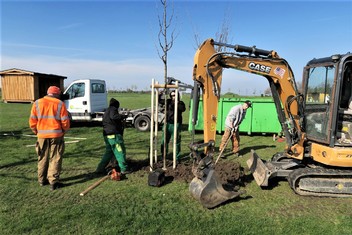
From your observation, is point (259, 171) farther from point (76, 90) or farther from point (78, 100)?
point (76, 90)

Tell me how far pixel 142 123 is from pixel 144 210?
8361mm

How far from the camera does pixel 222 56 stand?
5320 millimetres

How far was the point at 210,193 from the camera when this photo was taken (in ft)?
15.9

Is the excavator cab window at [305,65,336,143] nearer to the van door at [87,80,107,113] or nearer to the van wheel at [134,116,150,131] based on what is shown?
the van wheel at [134,116,150,131]

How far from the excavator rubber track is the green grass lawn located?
15 cm

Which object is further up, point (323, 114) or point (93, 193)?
point (323, 114)

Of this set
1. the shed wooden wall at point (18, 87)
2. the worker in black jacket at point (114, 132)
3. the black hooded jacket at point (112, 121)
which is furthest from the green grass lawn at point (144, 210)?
the shed wooden wall at point (18, 87)

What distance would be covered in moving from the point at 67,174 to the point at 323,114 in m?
5.61

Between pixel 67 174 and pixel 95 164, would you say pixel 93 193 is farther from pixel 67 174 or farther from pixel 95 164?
pixel 95 164

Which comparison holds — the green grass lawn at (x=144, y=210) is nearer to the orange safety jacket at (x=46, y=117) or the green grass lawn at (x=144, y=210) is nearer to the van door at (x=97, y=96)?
the orange safety jacket at (x=46, y=117)

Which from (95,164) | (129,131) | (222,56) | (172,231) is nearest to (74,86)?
(129,131)

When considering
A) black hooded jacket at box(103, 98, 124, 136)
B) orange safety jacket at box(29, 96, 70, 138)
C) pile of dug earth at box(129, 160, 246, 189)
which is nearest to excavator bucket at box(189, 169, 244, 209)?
pile of dug earth at box(129, 160, 246, 189)

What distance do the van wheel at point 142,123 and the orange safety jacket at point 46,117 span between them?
7.23m

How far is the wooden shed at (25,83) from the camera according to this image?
92.4ft
